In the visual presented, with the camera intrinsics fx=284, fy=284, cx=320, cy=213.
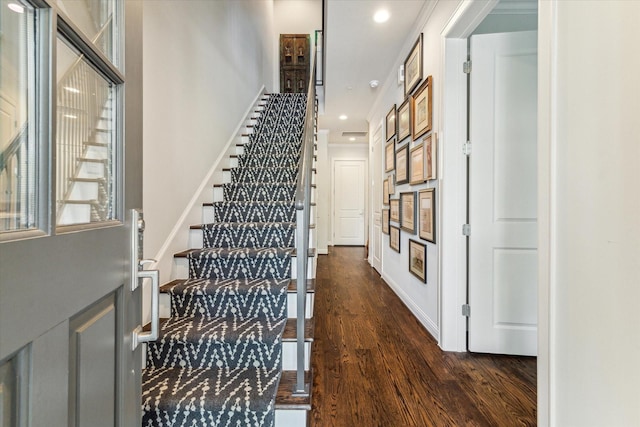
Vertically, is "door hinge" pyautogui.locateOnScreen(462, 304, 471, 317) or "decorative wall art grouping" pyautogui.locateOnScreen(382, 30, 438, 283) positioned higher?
"decorative wall art grouping" pyautogui.locateOnScreen(382, 30, 438, 283)

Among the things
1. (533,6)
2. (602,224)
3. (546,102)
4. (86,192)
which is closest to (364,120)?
(533,6)

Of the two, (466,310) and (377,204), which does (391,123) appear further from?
(466,310)

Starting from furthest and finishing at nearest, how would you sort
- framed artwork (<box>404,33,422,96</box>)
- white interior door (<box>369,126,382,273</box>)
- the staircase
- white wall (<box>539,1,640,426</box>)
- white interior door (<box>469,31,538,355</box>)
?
1. white interior door (<box>369,126,382,273</box>)
2. framed artwork (<box>404,33,422,96</box>)
3. white interior door (<box>469,31,538,355</box>)
4. the staircase
5. white wall (<box>539,1,640,426</box>)

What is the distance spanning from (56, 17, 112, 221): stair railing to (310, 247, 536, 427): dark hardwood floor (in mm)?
1418

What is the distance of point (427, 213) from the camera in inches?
90.5

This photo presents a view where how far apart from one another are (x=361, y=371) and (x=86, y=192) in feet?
5.73

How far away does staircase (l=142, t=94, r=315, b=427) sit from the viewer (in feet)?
4.02

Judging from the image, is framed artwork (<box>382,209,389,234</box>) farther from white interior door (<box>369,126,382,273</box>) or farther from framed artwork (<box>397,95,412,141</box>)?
framed artwork (<box>397,95,412,141</box>)

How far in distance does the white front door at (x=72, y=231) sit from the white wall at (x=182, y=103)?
113 cm

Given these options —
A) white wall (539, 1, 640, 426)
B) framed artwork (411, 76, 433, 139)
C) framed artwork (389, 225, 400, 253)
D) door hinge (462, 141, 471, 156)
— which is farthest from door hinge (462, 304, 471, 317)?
framed artwork (411, 76, 433, 139)

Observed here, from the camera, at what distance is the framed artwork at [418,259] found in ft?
7.82

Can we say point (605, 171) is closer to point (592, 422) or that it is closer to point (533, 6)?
point (592, 422)

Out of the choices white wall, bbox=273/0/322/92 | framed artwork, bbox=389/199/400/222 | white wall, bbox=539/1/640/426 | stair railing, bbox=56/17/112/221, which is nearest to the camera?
stair railing, bbox=56/17/112/221

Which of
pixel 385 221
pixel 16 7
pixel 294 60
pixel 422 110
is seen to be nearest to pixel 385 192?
pixel 385 221
